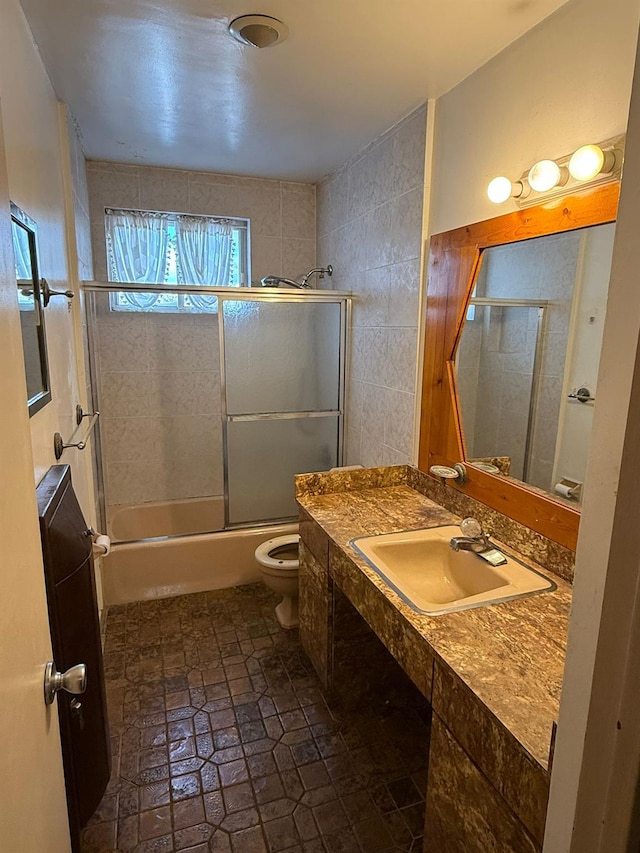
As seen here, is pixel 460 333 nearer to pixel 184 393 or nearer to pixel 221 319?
pixel 221 319

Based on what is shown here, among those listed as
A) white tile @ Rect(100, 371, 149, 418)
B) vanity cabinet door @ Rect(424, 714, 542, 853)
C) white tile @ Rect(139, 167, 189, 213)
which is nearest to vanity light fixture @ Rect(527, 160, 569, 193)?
vanity cabinet door @ Rect(424, 714, 542, 853)

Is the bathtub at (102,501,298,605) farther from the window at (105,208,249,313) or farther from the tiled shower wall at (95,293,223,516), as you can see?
the window at (105,208,249,313)

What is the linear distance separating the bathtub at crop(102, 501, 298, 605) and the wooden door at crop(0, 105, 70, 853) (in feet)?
6.51

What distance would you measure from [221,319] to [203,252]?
845mm

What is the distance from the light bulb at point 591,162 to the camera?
50.8 inches

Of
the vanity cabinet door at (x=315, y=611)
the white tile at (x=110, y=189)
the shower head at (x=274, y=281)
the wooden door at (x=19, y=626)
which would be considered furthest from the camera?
the shower head at (x=274, y=281)

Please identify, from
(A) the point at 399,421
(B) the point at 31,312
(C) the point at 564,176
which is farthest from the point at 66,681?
(A) the point at 399,421

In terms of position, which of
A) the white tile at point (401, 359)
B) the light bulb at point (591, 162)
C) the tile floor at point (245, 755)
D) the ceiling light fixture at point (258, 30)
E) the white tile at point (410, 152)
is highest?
the ceiling light fixture at point (258, 30)

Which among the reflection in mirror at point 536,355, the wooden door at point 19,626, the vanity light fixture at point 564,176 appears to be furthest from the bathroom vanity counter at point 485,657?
the vanity light fixture at point 564,176

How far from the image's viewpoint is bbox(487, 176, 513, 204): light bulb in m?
1.59

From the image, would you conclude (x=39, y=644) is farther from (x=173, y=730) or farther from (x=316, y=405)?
(x=316, y=405)

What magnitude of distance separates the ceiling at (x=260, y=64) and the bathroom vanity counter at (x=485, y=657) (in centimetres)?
171

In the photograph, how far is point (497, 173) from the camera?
1734mm

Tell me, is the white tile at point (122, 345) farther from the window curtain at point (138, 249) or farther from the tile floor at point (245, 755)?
the tile floor at point (245, 755)
